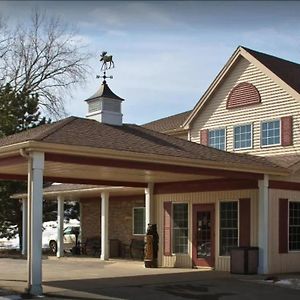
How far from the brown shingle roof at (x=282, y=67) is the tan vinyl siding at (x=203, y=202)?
Answer: 4778mm

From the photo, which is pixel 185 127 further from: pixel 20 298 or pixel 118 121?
pixel 20 298

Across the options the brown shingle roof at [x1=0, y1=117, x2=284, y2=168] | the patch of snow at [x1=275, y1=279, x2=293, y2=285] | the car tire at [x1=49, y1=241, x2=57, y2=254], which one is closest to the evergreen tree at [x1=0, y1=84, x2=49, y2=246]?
the car tire at [x1=49, y1=241, x2=57, y2=254]

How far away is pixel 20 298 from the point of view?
13164 millimetres

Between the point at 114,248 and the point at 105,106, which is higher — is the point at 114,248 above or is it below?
below

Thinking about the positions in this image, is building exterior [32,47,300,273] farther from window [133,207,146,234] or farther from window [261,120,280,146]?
window [133,207,146,234]

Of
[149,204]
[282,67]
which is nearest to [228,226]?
[149,204]

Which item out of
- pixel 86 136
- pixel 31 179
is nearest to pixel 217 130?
pixel 86 136

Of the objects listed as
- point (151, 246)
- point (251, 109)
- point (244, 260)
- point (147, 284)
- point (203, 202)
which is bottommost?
point (147, 284)

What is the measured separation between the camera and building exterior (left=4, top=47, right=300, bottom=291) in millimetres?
15273

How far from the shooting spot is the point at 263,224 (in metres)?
19.5

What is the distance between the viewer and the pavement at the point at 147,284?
46.6 feet

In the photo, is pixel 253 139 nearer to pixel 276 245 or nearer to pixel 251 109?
pixel 251 109

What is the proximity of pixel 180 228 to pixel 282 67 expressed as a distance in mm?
7593

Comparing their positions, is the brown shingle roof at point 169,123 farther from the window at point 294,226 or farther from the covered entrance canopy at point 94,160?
the window at point 294,226
